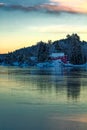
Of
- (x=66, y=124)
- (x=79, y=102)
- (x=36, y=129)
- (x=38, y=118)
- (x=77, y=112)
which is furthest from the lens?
(x=79, y=102)

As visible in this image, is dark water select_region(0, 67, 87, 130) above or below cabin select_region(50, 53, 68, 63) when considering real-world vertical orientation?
below

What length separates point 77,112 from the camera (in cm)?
1816

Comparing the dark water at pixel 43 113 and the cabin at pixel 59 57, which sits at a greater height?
the cabin at pixel 59 57

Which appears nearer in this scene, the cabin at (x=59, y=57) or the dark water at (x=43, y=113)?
the dark water at (x=43, y=113)

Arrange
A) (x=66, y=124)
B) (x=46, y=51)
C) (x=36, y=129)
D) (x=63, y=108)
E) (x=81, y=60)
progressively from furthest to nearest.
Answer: (x=46, y=51)
(x=81, y=60)
(x=63, y=108)
(x=66, y=124)
(x=36, y=129)

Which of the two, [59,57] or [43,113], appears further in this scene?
[59,57]

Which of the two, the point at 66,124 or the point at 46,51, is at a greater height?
the point at 46,51

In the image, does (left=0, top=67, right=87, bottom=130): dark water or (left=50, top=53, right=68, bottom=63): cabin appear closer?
(left=0, top=67, right=87, bottom=130): dark water

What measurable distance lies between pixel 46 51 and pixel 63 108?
163 meters

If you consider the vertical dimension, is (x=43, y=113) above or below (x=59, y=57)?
below

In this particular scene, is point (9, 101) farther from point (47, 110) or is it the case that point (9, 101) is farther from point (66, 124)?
point (66, 124)

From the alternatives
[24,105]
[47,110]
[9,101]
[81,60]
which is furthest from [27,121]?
[81,60]

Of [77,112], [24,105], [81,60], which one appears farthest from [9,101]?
[81,60]

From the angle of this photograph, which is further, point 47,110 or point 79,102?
point 79,102
